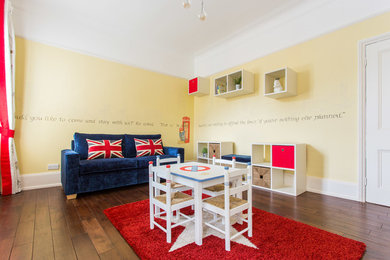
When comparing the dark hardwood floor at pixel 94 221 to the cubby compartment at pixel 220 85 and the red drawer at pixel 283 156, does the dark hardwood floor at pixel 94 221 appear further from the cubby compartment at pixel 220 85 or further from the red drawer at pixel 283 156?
the cubby compartment at pixel 220 85

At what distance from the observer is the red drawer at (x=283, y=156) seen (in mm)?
2791

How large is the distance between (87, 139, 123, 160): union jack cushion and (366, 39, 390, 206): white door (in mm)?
3610

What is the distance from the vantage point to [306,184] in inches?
117

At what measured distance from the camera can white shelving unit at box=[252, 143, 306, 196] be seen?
2.78 m

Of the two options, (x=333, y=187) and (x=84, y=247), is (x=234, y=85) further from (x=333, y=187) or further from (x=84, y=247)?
(x=84, y=247)

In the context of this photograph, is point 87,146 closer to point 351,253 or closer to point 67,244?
point 67,244

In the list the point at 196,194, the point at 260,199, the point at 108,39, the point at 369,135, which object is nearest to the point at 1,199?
the point at 196,194

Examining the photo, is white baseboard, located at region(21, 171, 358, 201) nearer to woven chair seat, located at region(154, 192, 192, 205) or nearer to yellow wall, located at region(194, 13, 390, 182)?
yellow wall, located at region(194, 13, 390, 182)

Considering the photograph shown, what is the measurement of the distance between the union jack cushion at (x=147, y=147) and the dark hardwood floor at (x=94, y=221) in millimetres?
904

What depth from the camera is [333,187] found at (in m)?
2.72

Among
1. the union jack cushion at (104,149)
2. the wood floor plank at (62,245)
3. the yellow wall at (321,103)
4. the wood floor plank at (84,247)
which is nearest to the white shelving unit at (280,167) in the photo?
the yellow wall at (321,103)

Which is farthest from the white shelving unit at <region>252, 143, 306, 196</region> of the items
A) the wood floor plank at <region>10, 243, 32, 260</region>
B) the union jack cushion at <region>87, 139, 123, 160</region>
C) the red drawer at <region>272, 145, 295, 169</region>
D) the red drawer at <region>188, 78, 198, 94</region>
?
the wood floor plank at <region>10, 243, 32, 260</region>

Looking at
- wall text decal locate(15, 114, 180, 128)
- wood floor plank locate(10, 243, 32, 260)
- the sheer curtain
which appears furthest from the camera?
wall text decal locate(15, 114, 180, 128)

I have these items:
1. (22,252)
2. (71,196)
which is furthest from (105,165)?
(22,252)
